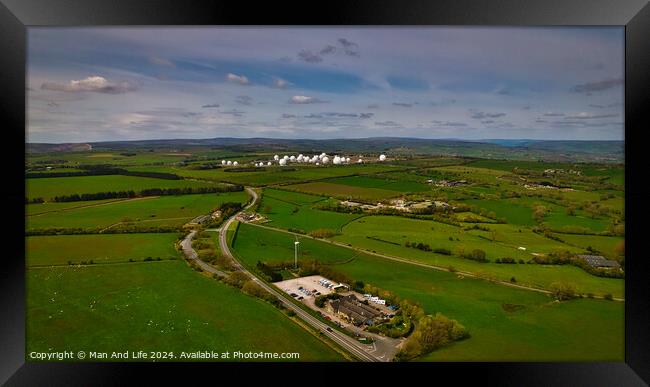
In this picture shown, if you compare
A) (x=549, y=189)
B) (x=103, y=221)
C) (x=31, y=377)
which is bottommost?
(x=31, y=377)

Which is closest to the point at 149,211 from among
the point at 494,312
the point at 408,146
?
the point at 408,146

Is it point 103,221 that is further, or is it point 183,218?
point 183,218

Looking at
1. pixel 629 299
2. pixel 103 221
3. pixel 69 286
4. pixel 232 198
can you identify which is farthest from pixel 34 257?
pixel 629 299

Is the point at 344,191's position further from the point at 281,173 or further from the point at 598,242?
the point at 598,242

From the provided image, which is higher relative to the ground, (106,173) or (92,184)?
(106,173)

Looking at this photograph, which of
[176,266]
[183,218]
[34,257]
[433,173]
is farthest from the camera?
[433,173]

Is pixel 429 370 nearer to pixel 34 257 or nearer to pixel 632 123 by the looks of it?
pixel 632 123

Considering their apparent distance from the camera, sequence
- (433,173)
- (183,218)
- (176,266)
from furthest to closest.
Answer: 1. (433,173)
2. (183,218)
3. (176,266)
